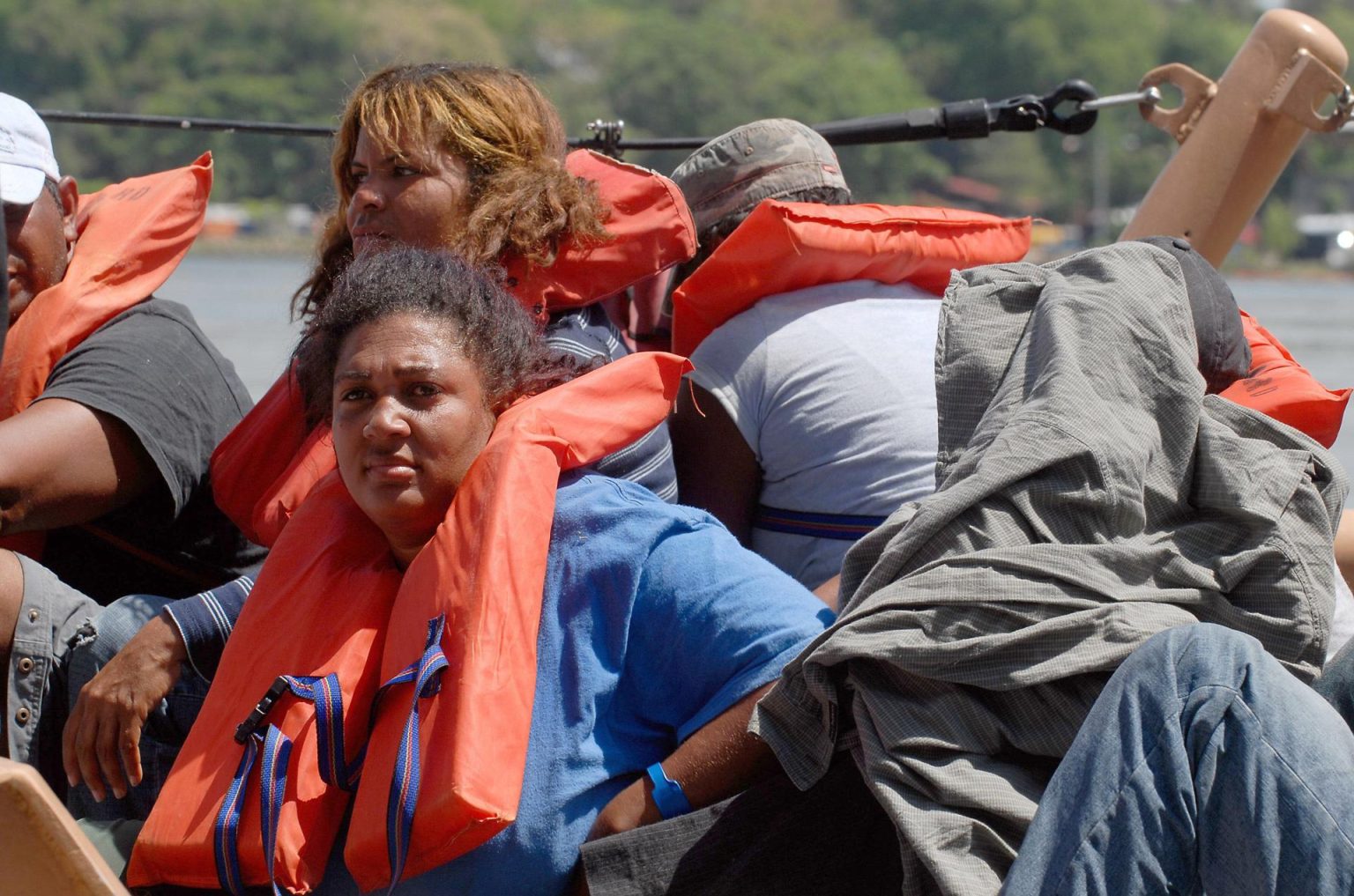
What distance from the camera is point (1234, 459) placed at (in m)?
1.72

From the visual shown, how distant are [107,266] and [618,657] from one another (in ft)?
4.41

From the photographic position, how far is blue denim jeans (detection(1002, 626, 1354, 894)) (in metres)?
1.39

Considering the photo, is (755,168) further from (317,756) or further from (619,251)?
(317,756)

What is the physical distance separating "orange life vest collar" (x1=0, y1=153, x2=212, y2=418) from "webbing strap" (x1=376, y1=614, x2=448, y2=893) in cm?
106

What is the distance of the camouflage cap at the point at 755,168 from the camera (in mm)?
2830

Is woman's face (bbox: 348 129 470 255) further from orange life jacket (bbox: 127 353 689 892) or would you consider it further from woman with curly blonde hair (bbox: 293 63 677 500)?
orange life jacket (bbox: 127 353 689 892)

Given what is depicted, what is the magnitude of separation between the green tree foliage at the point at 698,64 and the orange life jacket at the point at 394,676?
13.4m

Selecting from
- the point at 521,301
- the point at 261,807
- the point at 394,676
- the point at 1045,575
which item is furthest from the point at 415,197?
the point at 1045,575

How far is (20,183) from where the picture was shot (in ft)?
8.50

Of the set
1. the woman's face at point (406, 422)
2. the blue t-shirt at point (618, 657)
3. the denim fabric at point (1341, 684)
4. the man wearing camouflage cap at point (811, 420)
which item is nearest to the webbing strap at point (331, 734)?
the blue t-shirt at point (618, 657)

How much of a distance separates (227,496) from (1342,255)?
31113 millimetres

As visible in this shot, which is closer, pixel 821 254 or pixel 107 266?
pixel 821 254

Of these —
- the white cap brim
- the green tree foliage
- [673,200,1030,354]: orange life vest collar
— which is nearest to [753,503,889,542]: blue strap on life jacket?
[673,200,1030,354]: orange life vest collar

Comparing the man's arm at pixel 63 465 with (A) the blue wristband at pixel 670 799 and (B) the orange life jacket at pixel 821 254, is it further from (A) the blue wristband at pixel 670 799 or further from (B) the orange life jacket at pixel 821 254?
(A) the blue wristband at pixel 670 799
